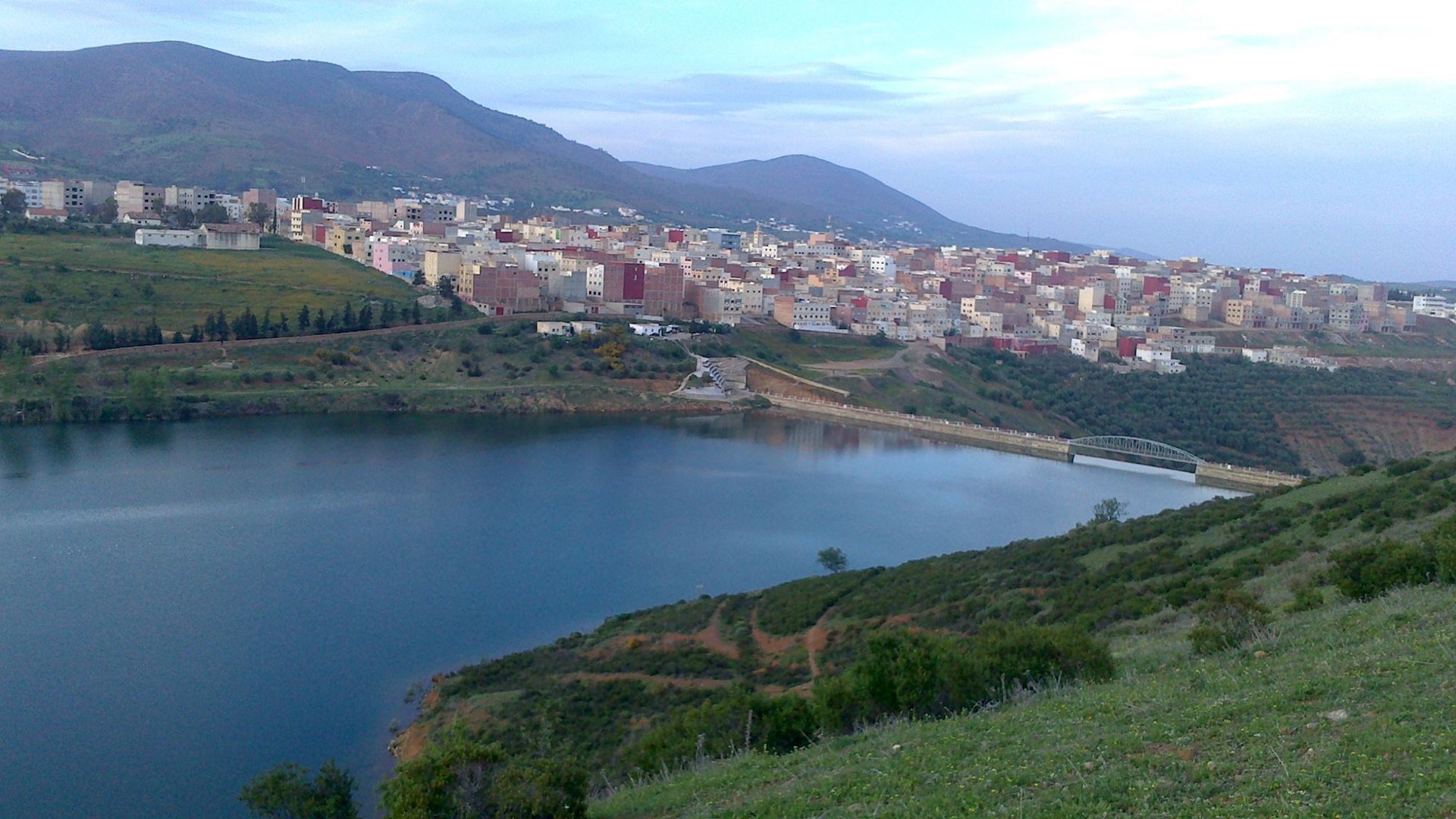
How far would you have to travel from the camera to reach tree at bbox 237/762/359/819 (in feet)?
18.9

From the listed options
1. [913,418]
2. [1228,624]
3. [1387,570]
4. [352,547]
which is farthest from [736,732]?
[913,418]

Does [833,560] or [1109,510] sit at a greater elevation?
[1109,510]

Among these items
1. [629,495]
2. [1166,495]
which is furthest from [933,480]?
[629,495]

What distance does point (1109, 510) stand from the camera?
15.0 metres

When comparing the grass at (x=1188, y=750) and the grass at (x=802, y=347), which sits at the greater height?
the grass at (x=1188, y=750)

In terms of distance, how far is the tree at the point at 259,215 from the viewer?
3462cm

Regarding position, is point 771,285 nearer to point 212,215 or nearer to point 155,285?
point 212,215

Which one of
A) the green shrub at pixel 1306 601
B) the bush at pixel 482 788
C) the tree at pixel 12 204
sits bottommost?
the bush at pixel 482 788

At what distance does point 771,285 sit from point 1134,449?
13.9 m

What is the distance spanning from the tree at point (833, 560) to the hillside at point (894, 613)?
70.5 inches

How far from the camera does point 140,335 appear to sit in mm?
21219

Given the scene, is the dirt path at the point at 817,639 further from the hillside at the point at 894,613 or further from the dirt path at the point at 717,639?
the dirt path at the point at 717,639

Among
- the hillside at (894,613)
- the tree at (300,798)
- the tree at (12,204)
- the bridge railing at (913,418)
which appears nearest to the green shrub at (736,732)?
the hillside at (894,613)

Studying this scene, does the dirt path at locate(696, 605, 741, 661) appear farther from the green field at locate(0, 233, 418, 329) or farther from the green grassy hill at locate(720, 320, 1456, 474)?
the green field at locate(0, 233, 418, 329)
